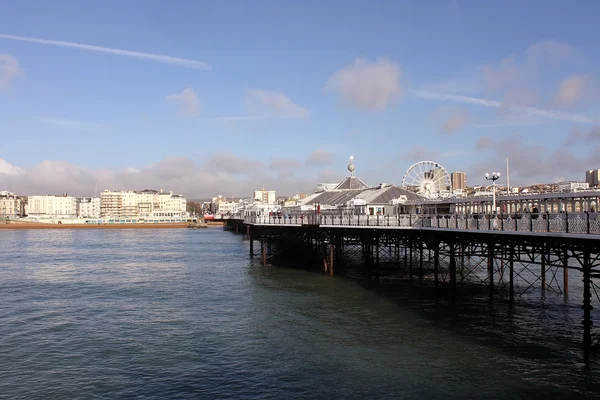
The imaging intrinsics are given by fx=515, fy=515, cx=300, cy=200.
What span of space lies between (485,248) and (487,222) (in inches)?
802

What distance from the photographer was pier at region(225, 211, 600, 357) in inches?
966

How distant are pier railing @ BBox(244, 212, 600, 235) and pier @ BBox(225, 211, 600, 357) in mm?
44

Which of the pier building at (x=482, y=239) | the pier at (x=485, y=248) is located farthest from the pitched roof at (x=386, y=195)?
the pier at (x=485, y=248)

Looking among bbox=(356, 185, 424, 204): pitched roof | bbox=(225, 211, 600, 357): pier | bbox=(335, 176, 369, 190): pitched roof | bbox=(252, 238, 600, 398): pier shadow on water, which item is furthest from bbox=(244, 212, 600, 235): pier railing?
bbox=(335, 176, 369, 190): pitched roof

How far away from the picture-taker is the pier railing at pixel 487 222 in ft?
78.1

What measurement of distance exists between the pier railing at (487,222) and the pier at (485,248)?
44 millimetres

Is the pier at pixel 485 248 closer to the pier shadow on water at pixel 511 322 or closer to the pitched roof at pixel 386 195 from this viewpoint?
the pier shadow on water at pixel 511 322

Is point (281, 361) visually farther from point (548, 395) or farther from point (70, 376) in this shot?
point (548, 395)

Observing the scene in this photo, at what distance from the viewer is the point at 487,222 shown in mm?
31562

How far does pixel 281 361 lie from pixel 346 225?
85.4ft

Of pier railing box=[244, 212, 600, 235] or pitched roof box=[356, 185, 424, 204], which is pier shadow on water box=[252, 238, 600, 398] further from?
pitched roof box=[356, 185, 424, 204]

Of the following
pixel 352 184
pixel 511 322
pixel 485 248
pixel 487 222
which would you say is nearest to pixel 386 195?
pixel 485 248

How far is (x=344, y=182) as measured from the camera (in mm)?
91688

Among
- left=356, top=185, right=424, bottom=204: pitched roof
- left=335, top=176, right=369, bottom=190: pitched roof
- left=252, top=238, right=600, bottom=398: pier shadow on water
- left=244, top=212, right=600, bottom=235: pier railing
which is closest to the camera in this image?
left=252, top=238, right=600, bottom=398: pier shadow on water
